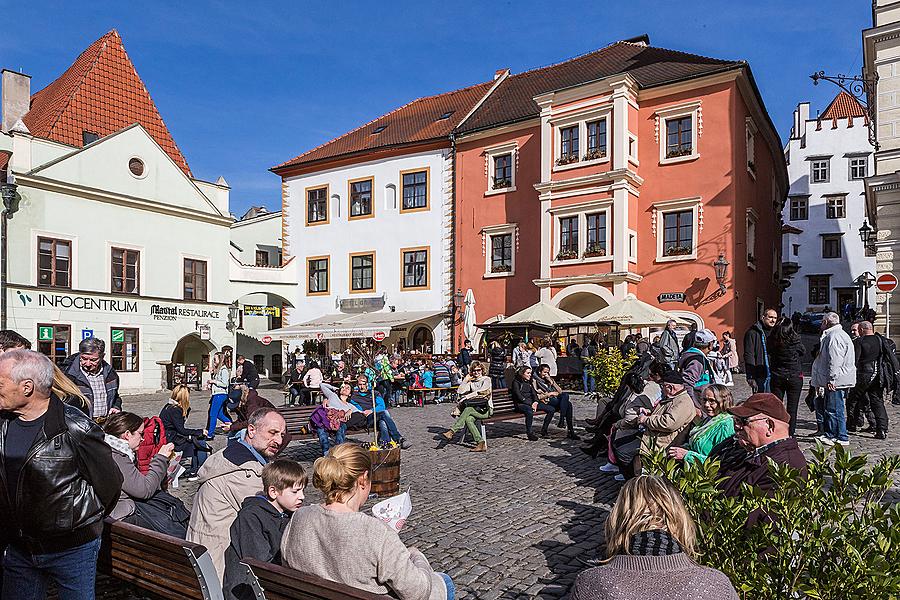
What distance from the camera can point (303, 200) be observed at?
3712 cm

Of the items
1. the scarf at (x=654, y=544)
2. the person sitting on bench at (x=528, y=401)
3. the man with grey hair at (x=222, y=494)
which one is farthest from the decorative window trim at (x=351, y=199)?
the scarf at (x=654, y=544)

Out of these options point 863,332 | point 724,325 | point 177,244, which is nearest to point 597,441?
point 863,332

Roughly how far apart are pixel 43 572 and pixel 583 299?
85.7 feet

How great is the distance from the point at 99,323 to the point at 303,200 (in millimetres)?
12054

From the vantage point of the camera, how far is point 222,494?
4355 millimetres

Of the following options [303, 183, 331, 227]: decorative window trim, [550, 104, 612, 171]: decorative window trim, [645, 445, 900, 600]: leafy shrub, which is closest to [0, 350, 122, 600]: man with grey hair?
[645, 445, 900, 600]: leafy shrub

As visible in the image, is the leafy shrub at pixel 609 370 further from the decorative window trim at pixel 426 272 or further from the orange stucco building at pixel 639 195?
the decorative window trim at pixel 426 272

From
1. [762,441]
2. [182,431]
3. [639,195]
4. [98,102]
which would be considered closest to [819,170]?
[639,195]

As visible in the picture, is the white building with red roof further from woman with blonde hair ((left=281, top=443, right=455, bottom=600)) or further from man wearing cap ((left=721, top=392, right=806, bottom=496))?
man wearing cap ((left=721, top=392, right=806, bottom=496))

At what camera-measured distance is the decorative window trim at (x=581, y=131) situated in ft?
88.8

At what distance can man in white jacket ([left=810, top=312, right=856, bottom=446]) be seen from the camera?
34.1 feet

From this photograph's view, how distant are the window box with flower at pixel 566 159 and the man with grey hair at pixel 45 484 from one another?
26.2 meters

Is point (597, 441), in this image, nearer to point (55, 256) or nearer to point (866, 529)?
point (866, 529)

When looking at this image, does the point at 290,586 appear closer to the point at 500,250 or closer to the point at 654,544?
the point at 654,544
